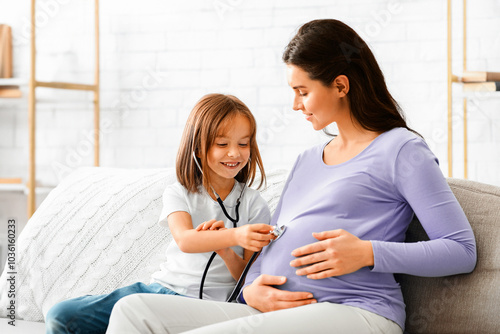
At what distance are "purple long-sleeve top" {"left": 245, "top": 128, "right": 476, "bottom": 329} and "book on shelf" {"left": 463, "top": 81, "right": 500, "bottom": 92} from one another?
1.42m

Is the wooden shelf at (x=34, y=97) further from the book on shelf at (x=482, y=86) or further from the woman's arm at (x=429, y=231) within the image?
the woman's arm at (x=429, y=231)

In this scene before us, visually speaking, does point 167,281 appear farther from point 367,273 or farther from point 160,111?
point 160,111

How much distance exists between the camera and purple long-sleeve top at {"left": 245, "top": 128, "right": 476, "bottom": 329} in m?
→ 1.23

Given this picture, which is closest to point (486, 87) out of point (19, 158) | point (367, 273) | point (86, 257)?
point (367, 273)

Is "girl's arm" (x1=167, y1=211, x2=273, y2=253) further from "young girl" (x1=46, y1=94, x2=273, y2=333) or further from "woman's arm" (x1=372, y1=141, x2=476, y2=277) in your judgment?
"woman's arm" (x1=372, y1=141, x2=476, y2=277)

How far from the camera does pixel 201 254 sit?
59.6 inches

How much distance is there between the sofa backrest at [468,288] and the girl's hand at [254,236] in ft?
1.25

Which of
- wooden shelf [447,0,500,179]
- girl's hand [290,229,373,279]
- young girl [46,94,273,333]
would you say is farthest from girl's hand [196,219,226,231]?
wooden shelf [447,0,500,179]

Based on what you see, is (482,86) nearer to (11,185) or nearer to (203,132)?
(203,132)

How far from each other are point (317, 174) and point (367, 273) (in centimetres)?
29

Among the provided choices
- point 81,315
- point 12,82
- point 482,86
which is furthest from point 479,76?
point 12,82

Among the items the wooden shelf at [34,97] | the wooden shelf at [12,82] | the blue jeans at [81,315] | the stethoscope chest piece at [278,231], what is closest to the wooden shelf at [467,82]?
the stethoscope chest piece at [278,231]

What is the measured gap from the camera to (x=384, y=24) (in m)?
2.96

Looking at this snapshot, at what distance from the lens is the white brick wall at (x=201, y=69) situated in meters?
2.90
